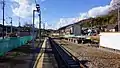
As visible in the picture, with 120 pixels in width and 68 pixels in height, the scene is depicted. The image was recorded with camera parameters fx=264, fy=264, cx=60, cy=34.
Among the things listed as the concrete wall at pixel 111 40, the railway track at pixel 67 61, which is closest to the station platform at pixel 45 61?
the railway track at pixel 67 61

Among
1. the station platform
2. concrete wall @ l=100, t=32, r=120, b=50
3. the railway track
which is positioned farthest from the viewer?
concrete wall @ l=100, t=32, r=120, b=50

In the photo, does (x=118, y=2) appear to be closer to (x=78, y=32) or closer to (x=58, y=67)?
(x=58, y=67)

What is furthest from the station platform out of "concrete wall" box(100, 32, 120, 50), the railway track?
"concrete wall" box(100, 32, 120, 50)

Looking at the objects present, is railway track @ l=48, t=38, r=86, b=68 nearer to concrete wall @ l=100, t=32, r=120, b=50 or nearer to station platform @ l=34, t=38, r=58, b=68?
station platform @ l=34, t=38, r=58, b=68

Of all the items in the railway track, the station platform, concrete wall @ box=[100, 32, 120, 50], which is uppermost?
concrete wall @ box=[100, 32, 120, 50]

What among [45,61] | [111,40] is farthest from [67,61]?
[111,40]

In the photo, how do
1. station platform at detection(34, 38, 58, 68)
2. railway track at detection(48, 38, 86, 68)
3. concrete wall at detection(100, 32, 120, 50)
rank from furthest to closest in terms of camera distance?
concrete wall at detection(100, 32, 120, 50) < railway track at detection(48, 38, 86, 68) < station platform at detection(34, 38, 58, 68)

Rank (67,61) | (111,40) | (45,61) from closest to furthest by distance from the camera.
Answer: (45,61)
(67,61)
(111,40)

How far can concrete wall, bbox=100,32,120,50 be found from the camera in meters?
36.5

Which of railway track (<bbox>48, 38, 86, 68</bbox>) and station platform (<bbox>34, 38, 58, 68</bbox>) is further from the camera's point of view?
railway track (<bbox>48, 38, 86, 68</bbox>)

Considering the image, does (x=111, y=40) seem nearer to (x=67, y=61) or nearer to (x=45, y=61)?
(x=67, y=61)

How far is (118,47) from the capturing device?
117ft

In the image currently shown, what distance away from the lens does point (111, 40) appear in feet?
130

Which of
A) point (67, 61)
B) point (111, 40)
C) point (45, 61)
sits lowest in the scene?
point (67, 61)
